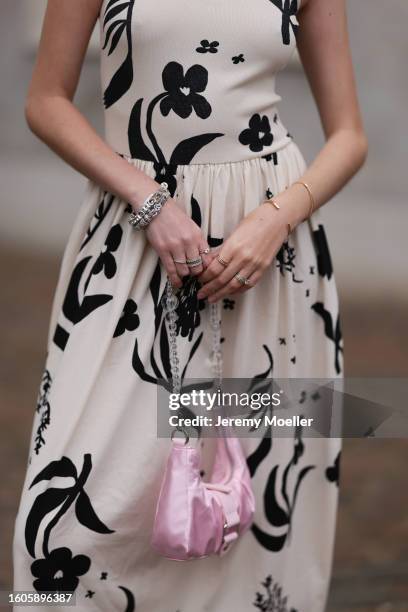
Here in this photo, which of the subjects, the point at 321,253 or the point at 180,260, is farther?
the point at 321,253

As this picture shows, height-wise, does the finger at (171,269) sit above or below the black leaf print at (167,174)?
below

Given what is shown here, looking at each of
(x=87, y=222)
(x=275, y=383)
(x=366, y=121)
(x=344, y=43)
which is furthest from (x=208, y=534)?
(x=366, y=121)

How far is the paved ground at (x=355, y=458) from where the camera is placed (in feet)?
8.12

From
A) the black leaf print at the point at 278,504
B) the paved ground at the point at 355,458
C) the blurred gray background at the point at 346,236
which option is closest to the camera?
the black leaf print at the point at 278,504

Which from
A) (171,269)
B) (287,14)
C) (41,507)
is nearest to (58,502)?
(41,507)

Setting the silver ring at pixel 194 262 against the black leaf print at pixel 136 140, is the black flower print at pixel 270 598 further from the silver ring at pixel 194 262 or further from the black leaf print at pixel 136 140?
the black leaf print at pixel 136 140

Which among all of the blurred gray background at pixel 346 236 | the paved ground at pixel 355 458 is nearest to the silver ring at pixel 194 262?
the paved ground at pixel 355 458

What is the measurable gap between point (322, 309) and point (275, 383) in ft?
0.59

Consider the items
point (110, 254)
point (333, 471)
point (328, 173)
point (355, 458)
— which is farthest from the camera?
point (355, 458)

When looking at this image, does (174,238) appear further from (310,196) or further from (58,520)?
(58,520)

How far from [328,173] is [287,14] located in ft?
0.97

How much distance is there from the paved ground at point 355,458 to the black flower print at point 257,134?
1337 mm

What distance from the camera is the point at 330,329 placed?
175 cm

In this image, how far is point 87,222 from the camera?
5.39 feet
